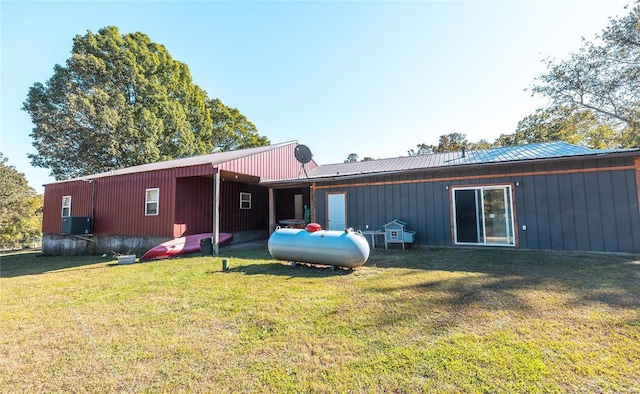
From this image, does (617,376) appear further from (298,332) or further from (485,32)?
(485,32)

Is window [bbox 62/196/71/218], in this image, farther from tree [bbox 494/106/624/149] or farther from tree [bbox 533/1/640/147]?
tree [bbox 494/106/624/149]

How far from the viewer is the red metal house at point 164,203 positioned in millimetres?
10508

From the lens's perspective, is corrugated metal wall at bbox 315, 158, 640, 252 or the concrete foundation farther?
the concrete foundation

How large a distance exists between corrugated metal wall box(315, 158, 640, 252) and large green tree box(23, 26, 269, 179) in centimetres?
1906

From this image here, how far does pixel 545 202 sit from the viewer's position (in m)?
7.25

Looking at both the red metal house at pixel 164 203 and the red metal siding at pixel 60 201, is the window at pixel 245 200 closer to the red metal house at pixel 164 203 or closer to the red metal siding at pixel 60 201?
the red metal house at pixel 164 203

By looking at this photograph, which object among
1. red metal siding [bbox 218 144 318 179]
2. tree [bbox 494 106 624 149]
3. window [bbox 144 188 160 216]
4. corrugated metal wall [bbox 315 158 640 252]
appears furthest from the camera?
tree [bbox 494 106 624 149]

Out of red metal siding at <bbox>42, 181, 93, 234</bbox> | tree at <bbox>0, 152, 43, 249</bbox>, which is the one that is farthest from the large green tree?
red metal siding at <bbox>42, 181, 93, 234</bbox>

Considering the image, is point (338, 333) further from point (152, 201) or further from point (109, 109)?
point (109, 109)

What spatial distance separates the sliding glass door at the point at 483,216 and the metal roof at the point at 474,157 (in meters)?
0.86

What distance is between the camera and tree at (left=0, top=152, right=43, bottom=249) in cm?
2231

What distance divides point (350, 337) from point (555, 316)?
234cm

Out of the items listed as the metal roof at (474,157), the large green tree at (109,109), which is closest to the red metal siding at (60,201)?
the large green tree at (109,109)

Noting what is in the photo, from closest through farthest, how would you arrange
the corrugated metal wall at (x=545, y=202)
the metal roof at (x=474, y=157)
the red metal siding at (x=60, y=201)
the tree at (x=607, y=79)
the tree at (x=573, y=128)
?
1. the corrugated metal wall at (x=545, y=202)
2. the metal roof at (x=474, y=157)
3. the tree at (x=607, y=79)
4. the red metal siding at (x=60, y=201)
5. the tree at (x=573, y=128)
